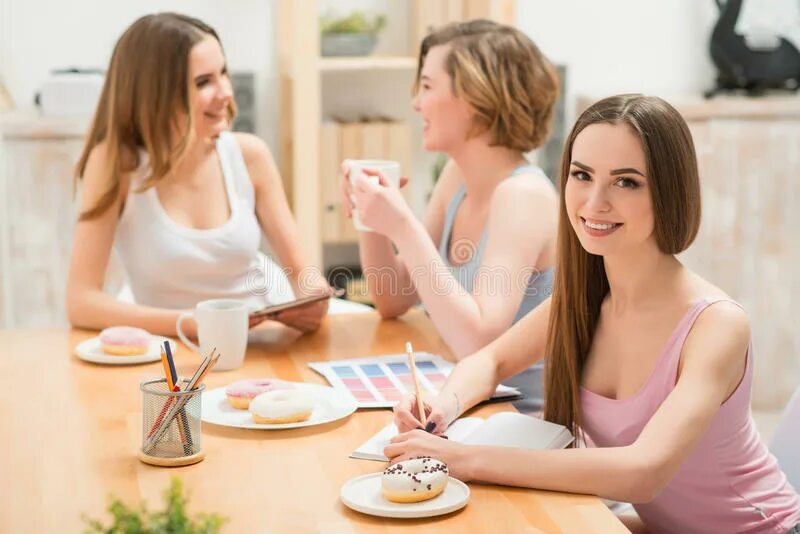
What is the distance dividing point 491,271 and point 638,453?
681 millimetres

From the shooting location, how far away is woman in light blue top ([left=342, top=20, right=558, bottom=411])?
2014 millimetres

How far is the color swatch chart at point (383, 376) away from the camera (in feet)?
5.81

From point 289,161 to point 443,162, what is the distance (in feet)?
1.65

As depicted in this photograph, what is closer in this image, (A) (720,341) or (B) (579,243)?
(A) (720,341)

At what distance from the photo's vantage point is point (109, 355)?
6.43 feet

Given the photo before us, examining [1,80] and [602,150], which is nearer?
[602,150]

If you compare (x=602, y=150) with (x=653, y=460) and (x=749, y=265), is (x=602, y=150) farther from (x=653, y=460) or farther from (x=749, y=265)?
(x=749, y=265)

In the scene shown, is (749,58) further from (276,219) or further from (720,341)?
(720,341)

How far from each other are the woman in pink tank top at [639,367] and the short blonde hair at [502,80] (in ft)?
1.89

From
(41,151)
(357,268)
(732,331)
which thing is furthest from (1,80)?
(732,331)

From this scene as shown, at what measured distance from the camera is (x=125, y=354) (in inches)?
76.8

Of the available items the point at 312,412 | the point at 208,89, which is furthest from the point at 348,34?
the point at 312,412

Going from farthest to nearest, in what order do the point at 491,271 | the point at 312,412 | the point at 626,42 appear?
1. the point at 626,42
2. the point at 491,271
3. the point at 312,412

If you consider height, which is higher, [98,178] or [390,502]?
[98,178]
